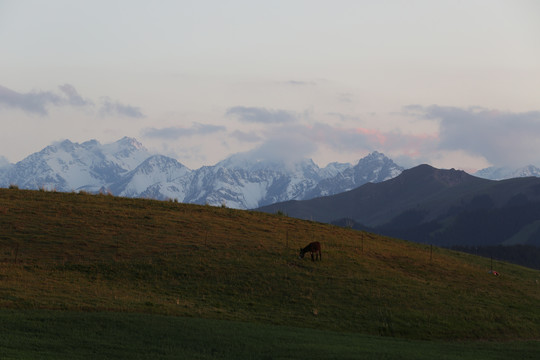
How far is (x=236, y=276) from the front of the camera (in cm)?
4728

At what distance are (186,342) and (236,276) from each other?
17.2 m

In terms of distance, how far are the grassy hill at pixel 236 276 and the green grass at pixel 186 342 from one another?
112 inches

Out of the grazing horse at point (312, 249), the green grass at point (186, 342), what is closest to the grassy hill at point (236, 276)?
the grazing horse at point (312, 249)

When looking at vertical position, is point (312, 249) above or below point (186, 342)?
above

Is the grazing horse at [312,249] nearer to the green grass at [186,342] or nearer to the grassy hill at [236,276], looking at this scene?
the grassy hill at [236,276]

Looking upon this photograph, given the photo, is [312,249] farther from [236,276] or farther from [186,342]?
[186,342]

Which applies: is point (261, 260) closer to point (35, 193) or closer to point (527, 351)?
point (527, 351)

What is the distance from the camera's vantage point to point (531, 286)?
60562 mm

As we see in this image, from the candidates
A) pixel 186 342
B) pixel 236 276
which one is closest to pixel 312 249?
pixel 236 276

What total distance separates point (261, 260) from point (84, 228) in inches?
681

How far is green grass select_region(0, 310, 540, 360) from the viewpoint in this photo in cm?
2773

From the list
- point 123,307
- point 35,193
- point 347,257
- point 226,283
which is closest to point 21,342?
point 123,307

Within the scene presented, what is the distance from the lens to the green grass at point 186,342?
27.7 meters

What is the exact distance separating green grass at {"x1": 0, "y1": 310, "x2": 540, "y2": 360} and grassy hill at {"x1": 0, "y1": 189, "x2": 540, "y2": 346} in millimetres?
2851
